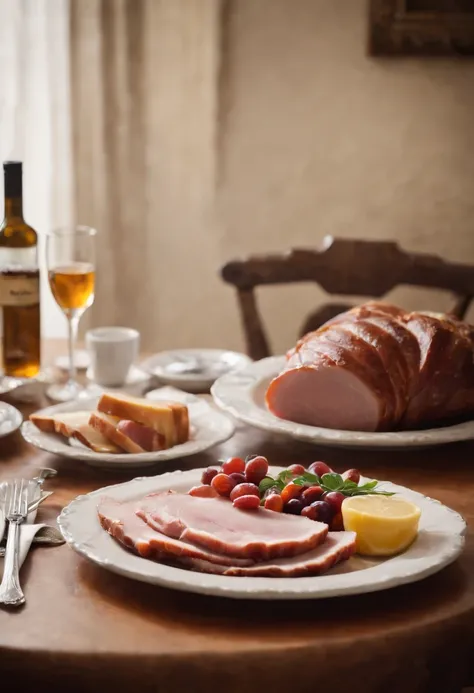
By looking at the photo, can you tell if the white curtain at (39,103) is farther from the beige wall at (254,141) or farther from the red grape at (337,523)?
the red grape at (337,523)

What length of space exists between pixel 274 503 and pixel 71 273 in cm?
88

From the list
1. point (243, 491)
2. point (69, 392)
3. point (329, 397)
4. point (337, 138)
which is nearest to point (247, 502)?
point (243, 491)

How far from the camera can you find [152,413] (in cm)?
146

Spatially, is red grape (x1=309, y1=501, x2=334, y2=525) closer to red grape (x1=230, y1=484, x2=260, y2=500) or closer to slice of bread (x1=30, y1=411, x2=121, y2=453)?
red grape (x1=230, y1=484, x2=260, y2=500)

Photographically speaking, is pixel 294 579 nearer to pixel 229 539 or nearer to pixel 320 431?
pixel 229 539

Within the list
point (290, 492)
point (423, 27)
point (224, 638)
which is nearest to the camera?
point (224, 638)

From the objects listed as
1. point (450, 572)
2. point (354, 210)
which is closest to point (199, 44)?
point (354, 210)

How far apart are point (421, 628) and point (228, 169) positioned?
2889 mm

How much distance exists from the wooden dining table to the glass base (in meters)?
0.67

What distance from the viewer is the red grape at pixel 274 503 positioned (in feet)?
3.68

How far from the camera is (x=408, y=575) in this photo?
3.28 feet

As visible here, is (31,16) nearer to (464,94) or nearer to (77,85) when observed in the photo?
(77,85)

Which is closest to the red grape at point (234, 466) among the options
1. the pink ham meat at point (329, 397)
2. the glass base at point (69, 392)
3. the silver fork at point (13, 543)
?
the silver fork at point (13, 543)

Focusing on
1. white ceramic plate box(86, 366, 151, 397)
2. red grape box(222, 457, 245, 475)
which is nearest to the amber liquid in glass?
white ceramic plate box(86, 366, 151, 397)
